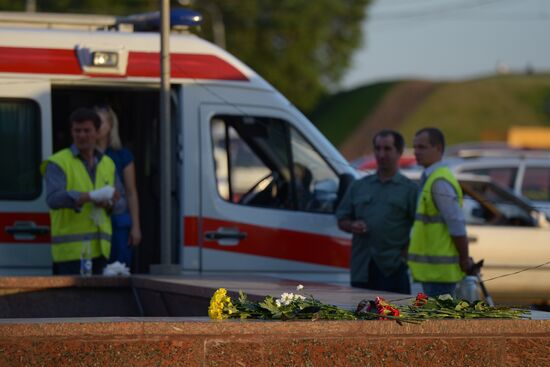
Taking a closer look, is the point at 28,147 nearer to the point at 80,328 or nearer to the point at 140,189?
the point at 140,189

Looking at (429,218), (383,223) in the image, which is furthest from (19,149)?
(429,218)

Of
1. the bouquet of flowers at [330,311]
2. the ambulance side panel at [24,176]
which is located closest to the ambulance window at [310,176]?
the ambulance side panel at [24,176]

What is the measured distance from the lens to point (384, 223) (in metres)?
8.48

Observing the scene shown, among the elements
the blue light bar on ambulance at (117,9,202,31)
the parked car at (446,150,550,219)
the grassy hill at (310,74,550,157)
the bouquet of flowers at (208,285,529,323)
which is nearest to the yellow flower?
the bouquet of flowers at (208,285,529,323)

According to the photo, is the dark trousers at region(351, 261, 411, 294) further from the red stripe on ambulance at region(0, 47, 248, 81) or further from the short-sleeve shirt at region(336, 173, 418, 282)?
the red stripe on ambulance at region(0, 47, 248, 81)

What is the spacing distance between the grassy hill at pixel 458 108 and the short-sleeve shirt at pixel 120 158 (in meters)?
56.2

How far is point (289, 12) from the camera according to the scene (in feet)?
209

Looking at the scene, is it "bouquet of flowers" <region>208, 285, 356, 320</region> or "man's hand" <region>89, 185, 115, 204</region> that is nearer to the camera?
"bouquet of flowers" <region>208, 285, 356, 320</region>

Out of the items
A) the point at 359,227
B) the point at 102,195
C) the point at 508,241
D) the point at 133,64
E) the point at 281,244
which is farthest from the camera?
the point at 508,241

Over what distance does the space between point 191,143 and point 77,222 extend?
1094 millimetres

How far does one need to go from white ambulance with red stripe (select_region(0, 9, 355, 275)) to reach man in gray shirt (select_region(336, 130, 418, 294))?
0.53 metres

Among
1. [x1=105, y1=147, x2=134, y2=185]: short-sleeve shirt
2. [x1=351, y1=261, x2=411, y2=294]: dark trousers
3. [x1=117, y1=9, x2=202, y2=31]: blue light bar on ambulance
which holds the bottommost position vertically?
[x1=351, y1=261, x2=411, y2=294]: dark trousers

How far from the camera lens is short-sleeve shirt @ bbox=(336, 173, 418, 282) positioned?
8469 millimetres

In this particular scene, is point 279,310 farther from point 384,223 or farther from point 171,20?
point 171,20
